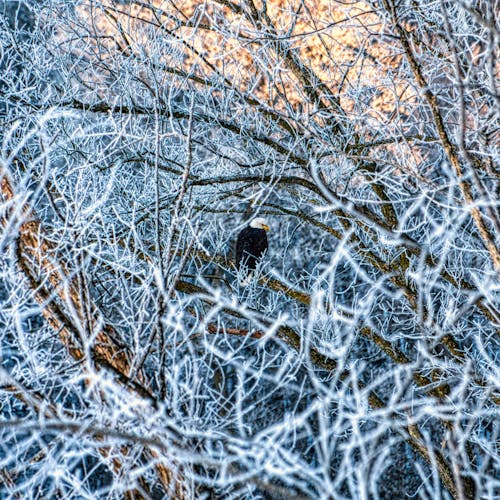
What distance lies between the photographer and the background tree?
2475 mm

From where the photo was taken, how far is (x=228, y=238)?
5.06 meters

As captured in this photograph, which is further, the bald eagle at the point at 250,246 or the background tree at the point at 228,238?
A: the bald eagle at the point at 250,246

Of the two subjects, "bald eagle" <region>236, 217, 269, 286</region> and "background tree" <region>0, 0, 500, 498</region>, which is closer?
"background tree" <region>0, 0, 500, 498</region>

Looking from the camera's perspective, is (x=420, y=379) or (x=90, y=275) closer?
(x=90, y=275)

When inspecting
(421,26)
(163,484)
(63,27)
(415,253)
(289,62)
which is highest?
(421,26)

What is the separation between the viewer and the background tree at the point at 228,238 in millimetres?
2475

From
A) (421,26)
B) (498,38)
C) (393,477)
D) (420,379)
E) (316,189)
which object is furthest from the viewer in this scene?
(393,477)

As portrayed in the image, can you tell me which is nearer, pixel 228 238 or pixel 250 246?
pixel 228 238

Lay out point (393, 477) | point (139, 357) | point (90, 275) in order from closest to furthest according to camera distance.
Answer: point (139, 357) → point (90, 275) → point (393, 477)

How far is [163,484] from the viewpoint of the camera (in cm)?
294

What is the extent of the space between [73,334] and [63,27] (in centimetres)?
257

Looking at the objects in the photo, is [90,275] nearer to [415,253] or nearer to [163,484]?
[163,484]

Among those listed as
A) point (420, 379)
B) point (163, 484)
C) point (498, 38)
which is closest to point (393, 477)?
point (420, 379)

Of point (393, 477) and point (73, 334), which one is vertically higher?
point (73, 334)
